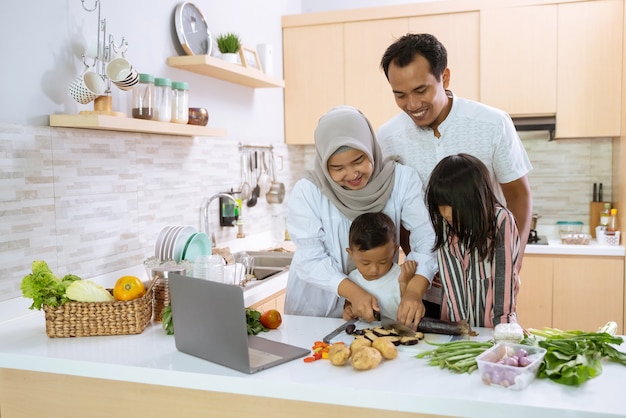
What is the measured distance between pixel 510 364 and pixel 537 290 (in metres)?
2.56

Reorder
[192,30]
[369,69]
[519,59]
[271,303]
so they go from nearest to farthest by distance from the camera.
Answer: [271,303] → [192,30] → [519,59] → [369,69]

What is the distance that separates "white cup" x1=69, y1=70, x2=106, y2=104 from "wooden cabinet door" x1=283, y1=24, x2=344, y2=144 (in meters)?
2.18

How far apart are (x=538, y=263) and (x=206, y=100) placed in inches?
85.9

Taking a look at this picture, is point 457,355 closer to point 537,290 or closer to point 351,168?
point 351,168

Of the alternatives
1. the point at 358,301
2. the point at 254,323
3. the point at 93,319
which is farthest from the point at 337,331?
the point at 93,319

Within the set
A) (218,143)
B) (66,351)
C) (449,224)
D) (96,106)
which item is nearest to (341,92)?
(218,143)

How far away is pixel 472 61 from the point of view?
13.2 ft

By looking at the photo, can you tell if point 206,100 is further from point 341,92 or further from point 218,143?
point 341,92

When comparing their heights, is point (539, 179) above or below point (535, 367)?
above

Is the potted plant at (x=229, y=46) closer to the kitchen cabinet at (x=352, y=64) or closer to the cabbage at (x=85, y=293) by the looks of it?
the kitchen cabinet at (x=352, y=64)

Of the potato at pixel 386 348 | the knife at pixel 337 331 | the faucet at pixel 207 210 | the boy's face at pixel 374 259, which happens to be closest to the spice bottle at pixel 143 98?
the faucet at pixel 207 210

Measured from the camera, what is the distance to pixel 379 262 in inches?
82.0

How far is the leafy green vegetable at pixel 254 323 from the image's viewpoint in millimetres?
1867

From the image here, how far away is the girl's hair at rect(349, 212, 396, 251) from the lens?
2021 mm
